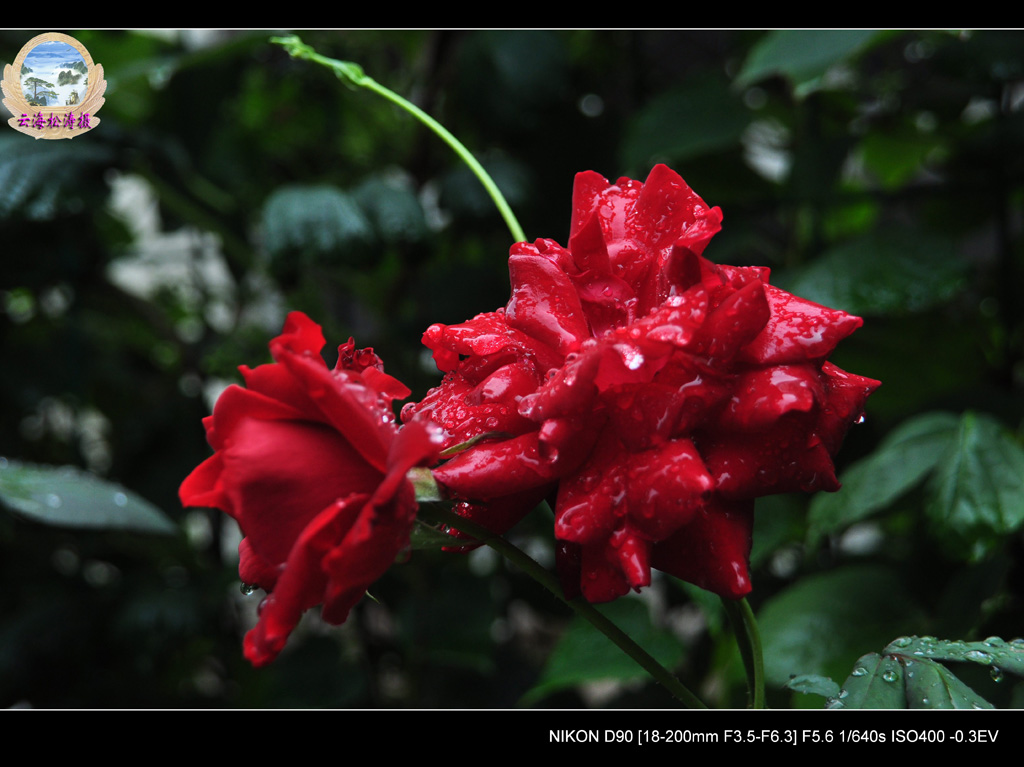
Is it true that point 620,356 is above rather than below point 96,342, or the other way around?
above

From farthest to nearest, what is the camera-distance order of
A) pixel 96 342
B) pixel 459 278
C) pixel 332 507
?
pixel 96 342
pixel 459 278
pixel 332 507

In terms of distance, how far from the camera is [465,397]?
22cm

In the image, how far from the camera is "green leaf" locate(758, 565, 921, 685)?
45cm

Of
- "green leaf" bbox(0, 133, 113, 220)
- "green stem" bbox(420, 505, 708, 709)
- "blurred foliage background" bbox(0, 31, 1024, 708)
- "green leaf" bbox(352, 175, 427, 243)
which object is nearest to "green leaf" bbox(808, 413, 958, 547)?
"blurred foliage background" bbox(0, 31, 1024, 708)

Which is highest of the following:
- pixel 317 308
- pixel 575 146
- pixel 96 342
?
pixel 575 146

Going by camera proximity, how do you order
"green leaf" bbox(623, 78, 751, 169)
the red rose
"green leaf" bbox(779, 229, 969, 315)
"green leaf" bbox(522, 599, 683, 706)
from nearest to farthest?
1. the red rose
2. "green leaf" bbox(522, 599, 683, 706)
3. "green leaf" bbox(779, 229, 969, 315)
4. "green leaf" bbox(623, 78, 751, 169)

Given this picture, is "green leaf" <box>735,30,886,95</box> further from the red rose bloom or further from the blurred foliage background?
the red rose bloom

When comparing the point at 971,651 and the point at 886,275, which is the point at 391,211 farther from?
the point at 971,651

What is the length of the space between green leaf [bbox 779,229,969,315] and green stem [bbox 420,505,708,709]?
0.35 meters

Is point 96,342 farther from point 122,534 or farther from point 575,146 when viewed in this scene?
point 575,146

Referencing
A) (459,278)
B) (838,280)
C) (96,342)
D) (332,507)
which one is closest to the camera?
(332,507)

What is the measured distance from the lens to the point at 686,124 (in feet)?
2.14
